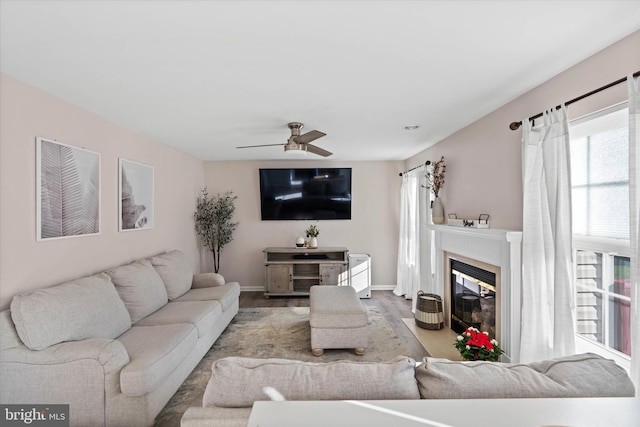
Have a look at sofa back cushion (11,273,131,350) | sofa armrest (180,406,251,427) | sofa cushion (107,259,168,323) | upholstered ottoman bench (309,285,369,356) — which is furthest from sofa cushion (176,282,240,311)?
sofa armrest (180,406,251,427)

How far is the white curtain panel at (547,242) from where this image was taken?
1.85m

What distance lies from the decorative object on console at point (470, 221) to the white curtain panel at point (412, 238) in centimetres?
73

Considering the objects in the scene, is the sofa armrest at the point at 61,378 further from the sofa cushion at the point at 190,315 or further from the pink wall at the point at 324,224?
the pink wall at the point at 324,224

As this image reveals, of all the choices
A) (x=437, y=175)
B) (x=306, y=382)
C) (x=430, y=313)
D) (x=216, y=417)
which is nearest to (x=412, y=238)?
(x=437, y=175)

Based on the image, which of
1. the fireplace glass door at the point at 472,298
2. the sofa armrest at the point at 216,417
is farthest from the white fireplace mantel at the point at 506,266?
the sofa armrest at the point at 216,417

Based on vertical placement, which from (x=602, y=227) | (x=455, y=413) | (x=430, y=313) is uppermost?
(x=602, y=227)

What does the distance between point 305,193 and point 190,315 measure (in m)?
3.07

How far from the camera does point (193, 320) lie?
106 inches

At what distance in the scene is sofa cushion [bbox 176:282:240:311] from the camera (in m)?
3.37

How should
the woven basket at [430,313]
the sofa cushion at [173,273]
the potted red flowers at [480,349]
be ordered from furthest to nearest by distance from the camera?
the woven basket at [430,313] → the sofa cushion at [173,273] → the potted red flowers at [480,349]

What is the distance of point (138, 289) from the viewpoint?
9.11 ft

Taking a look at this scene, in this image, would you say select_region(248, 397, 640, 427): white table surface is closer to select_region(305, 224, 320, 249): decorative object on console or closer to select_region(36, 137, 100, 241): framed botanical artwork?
select_region(36, 137, 100, 241): framed botanical artwork

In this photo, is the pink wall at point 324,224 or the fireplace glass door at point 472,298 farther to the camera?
the pink wall at point 324,224

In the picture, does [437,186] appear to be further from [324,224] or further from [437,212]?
[324,224]
